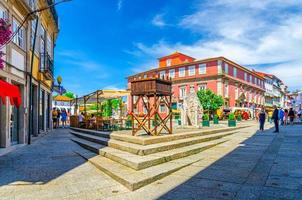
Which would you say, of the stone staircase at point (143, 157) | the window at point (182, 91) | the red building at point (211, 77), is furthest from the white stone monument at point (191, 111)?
the window at point (182, 91)

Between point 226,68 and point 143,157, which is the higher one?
point 226,68

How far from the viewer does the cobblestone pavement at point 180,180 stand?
4680 mm

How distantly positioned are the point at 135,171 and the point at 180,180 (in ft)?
3.37

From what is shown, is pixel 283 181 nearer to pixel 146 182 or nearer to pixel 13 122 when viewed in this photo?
pixel 146 182

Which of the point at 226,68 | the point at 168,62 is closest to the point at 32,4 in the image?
the point at 226,68

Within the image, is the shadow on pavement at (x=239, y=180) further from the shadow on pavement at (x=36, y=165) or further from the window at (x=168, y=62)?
the window at (x=168, y=62)

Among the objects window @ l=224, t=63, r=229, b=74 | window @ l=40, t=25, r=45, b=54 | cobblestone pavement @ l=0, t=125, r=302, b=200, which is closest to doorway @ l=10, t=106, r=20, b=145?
cobblestone pavement @ l=0, t=125, r=302, b=200

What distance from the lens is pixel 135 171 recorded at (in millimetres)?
5910

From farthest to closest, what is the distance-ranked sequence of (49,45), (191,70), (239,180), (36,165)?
(191,70)
(49,45)
(36,165)
(239,180)

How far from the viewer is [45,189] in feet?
16.6

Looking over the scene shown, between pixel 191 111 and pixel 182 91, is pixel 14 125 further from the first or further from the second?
pixel 182 91

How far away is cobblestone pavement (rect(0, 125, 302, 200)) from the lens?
468 cm

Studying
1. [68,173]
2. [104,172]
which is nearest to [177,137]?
[104,172]

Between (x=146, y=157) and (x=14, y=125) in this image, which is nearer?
(x=146, y=157)
